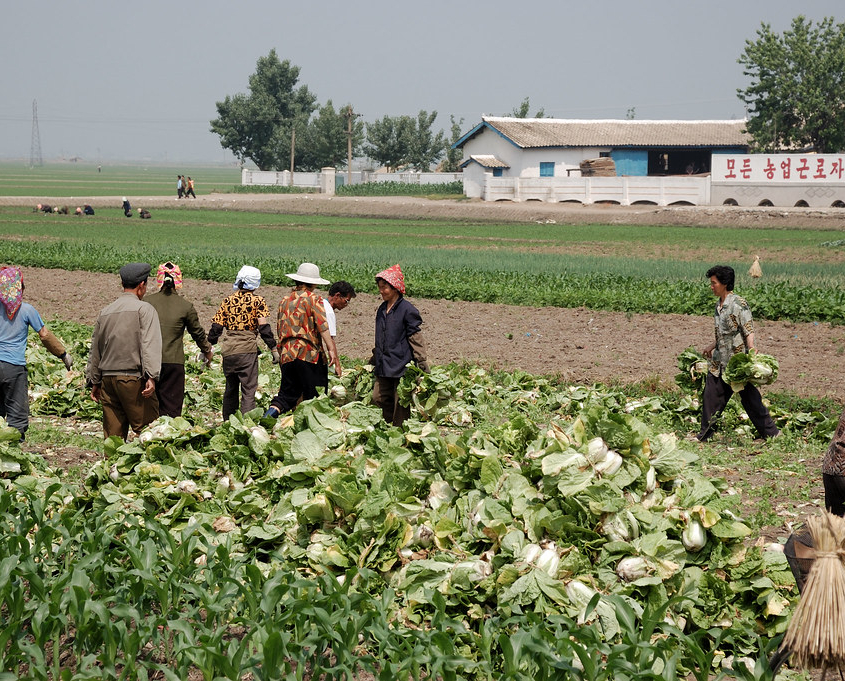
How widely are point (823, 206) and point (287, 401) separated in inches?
1574

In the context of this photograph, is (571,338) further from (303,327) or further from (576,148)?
(576,148)

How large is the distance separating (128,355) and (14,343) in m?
1.10

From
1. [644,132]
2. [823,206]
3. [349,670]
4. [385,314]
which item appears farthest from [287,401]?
[644,132]

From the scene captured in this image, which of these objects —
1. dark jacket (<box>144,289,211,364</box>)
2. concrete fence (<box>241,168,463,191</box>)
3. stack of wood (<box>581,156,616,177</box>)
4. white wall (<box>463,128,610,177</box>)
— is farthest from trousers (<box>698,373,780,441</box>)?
concrete fence (<box>241,168,463,191</box>)

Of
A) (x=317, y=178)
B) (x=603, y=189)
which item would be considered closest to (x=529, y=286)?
(x=603, y=189)

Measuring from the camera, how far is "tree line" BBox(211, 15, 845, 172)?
5541 centimetres

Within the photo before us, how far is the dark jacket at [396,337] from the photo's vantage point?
27.8 ft

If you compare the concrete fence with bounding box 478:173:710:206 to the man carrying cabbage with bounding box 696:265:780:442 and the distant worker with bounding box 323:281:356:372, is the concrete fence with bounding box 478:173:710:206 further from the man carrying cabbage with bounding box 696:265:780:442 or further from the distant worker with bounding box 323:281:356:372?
the distant worker with bounding box 323:281:356:372

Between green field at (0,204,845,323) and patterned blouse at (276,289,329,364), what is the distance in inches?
392

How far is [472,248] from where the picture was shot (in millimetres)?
31594

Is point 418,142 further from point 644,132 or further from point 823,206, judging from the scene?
point 823,206

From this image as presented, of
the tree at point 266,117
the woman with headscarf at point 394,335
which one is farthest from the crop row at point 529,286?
the tree at point 266,117

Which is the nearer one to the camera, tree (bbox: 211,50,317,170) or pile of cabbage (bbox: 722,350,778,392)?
pile of cabbage (bbox: 722,350,778,392)

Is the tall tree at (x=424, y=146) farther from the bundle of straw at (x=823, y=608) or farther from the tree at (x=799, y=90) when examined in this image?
the bundle of straw at (x=823, y=608)
